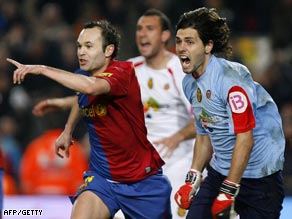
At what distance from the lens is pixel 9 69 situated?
1238 cm

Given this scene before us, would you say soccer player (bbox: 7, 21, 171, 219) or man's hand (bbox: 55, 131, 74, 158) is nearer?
soccer player (bbox: 7, 21, 171, 219)

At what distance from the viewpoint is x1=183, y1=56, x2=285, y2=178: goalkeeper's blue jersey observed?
5.58 m

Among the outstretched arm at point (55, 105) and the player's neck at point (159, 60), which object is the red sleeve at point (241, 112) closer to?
the outstretched arm at point (55, 105)

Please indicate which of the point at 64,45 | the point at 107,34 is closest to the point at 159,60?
the point at 107,34

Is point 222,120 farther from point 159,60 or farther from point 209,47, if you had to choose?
point 159,60

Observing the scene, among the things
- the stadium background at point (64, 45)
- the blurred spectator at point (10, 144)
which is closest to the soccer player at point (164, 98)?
the stadium background at point (64, 45)

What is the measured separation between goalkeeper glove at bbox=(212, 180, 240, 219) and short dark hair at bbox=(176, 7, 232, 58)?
102cm

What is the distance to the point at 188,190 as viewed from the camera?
6.04 metres

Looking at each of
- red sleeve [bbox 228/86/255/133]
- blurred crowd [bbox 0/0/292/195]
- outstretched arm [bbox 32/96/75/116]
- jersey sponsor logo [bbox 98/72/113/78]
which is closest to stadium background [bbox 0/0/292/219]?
blurred crowd [bbox 0/0/292/195]

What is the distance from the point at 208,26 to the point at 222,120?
0.67 m

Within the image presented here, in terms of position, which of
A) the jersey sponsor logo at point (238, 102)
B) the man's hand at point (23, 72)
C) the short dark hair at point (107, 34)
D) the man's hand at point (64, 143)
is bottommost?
the man's hand at point (64, 143)

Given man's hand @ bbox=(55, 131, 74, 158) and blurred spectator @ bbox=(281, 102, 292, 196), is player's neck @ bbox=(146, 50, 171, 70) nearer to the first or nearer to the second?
man's hand @ bbox=(55, 131, 74, 158)

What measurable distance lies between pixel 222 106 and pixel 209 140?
53cm

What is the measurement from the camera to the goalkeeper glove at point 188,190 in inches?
237
